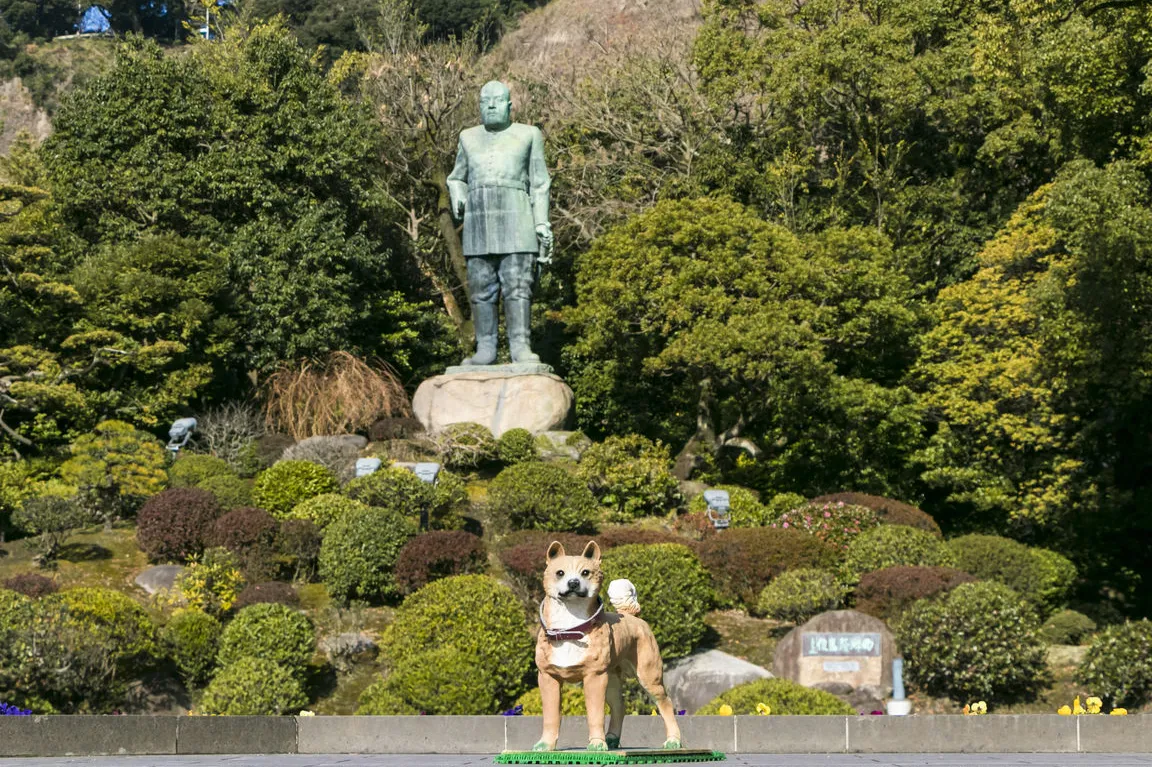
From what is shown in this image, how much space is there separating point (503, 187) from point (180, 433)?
5553 millimetres

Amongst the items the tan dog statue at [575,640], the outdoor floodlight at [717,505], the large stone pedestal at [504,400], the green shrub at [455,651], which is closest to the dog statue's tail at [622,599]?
the tan dog statue at [575,640]

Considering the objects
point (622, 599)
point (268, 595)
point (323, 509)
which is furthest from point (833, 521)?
point (622, 599)

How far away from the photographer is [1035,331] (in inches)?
846

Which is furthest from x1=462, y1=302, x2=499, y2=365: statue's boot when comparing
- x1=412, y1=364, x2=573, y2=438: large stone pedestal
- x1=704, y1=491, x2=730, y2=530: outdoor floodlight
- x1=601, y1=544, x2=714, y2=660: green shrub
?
x1=601, y1=544, x2=714, y2=660: green shrub

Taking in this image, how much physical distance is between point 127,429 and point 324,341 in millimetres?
4584

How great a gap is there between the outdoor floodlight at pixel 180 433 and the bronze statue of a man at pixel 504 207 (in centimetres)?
395

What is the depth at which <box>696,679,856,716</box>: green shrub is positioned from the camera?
12.3m

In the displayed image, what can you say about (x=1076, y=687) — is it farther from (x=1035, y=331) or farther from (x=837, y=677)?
(x=1035, y=331)

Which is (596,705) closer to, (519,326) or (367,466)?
(367,466)

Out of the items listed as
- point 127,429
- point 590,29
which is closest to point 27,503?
point 127,429

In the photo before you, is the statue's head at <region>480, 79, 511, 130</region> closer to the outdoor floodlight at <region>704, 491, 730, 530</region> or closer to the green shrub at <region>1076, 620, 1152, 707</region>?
the outdoor floodlight at <region>704, 491, 730, 530</region>

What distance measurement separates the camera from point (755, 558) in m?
16.8

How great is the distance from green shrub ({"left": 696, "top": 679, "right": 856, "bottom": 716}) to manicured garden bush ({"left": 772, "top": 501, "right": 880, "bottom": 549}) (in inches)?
208

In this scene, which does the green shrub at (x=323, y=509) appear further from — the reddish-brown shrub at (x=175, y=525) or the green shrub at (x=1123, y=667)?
the green shrub at (x=1123, y=667)
